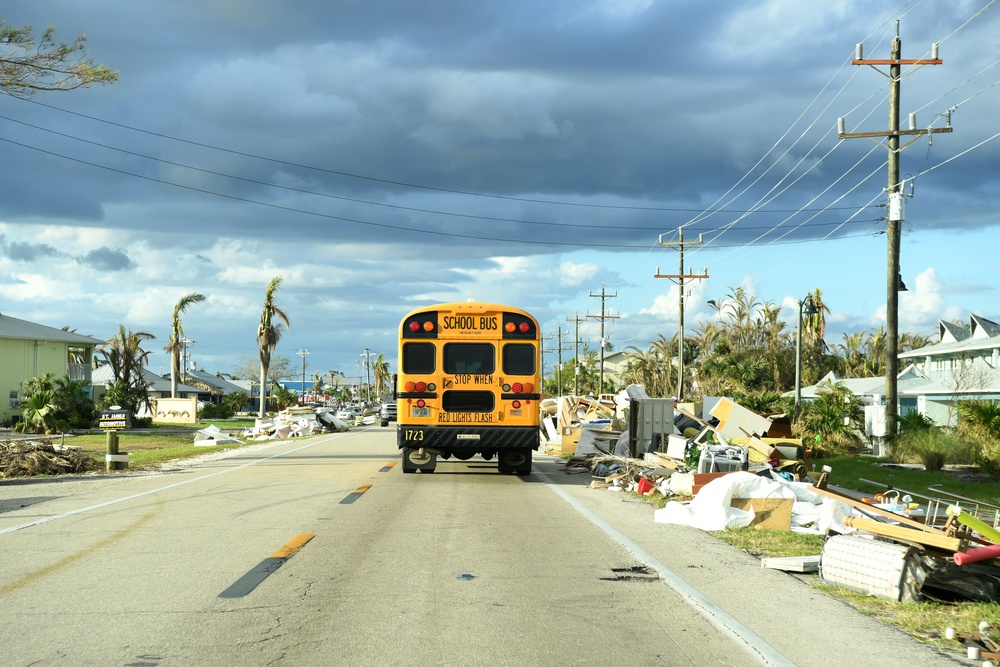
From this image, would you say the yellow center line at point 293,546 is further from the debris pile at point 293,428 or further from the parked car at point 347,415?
the parked car at point 347,415

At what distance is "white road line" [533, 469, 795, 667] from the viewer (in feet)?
21.3

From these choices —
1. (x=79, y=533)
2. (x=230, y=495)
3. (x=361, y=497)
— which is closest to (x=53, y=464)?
(x=230, y=495)

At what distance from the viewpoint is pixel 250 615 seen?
24.1 feet

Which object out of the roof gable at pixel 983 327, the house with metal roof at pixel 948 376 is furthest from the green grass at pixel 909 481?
the roof gable at pixel 983 327

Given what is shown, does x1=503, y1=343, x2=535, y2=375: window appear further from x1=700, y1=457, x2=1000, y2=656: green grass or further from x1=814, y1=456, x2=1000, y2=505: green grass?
x1=700, y1=457, x2=1000, y2=656: green grass

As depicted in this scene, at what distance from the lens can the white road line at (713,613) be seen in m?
6.50

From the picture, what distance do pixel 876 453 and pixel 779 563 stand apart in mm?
23038

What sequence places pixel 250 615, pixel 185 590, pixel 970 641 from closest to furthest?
pixel 970 641, pixel 250 615, pixel 185 590

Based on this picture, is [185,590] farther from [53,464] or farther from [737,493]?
[53,464]

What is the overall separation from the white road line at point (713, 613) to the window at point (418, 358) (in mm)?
8132

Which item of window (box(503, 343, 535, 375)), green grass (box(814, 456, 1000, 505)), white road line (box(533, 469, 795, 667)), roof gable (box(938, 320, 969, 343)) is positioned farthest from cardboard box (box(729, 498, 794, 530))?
roof gable (box(938, 320, 969, 343))

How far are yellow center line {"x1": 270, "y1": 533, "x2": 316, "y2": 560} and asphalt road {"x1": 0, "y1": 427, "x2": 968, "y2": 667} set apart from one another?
32 millimetres

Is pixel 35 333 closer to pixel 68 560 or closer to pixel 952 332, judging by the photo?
pixel 952 332

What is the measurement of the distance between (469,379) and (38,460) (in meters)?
9.18
